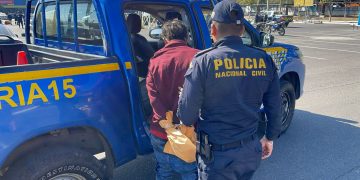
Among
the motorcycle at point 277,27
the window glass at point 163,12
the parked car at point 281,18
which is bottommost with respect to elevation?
the window glass at point 163,12

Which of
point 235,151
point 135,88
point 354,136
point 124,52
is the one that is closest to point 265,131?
point 235,151

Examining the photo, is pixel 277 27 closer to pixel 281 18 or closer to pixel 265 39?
pixel 281 18

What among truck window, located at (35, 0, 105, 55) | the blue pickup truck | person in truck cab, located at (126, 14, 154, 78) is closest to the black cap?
the blue pickup truck

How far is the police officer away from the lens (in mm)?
2006

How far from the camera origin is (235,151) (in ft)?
7.02

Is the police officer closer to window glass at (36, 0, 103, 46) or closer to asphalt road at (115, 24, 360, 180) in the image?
window glass at (36, 0, 103, 46)

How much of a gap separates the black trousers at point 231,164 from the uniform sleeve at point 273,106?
18cm

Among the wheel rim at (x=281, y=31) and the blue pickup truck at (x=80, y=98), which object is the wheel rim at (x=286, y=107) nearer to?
the blue pickup truck at (x=80, y=98)

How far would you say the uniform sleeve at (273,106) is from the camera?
87.5 inches

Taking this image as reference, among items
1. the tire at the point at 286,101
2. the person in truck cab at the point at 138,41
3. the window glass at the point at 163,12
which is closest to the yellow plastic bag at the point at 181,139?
the window glass at the point at 163,12

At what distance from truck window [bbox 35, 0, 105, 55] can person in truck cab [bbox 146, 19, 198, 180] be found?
79 centimetres

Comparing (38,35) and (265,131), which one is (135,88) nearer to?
(265,131)

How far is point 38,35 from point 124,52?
73.6 inches

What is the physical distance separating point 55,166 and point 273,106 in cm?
160
